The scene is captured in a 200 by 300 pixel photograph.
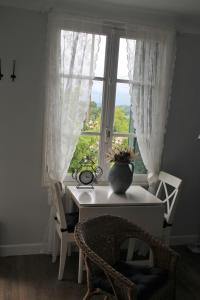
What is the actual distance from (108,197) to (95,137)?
68cm

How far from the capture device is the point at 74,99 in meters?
3.15

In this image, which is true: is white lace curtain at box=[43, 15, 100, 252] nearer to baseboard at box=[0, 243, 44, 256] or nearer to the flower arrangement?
the flower arrangement

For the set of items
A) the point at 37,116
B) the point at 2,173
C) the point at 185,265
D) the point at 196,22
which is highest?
the point at 196,22

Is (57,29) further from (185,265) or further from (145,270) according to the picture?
(185,265)

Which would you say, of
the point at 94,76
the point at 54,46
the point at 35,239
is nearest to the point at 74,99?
the point at 94,76

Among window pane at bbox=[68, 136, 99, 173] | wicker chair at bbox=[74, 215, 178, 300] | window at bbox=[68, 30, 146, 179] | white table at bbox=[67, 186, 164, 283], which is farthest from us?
window pane at bbox=[68, 136, 99, 173]

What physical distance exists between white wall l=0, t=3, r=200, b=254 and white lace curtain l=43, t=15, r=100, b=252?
0.10 m

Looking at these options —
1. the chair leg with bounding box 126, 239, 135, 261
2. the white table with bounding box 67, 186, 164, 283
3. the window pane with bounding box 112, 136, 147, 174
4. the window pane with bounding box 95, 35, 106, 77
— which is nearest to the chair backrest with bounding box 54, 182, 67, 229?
the white table with bounding box 67, 186, 164, 283

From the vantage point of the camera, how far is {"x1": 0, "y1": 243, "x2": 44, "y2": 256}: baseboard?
10.6 feet

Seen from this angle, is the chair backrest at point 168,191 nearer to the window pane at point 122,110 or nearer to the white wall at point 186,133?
the white wall at point 186,133

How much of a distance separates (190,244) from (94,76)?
2052 mm

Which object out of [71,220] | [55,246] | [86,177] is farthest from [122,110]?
[55,246]

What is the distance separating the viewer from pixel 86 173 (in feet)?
10.6

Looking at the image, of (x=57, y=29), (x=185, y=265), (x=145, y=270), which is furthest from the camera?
(x=185, y=265)
